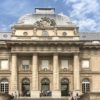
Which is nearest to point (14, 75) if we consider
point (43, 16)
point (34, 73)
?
point (34, 73)

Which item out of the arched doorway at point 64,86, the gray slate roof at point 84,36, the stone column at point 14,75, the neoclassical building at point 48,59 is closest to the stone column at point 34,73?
the neoclassical building at point 48,59

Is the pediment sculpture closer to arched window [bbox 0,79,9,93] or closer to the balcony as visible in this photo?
the balcony

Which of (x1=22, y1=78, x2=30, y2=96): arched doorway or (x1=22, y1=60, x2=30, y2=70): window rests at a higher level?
(x1=22, y1=60, x2=30, y2=70): window

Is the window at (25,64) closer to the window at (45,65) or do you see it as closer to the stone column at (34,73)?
the stone column at (34,73)

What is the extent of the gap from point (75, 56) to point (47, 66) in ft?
14.4

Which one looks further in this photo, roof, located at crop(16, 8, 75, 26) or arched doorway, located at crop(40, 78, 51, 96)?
roof, located at crop(16, 8, 75, 26)

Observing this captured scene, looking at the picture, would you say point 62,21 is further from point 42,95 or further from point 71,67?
point 42,95

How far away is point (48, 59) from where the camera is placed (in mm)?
59906

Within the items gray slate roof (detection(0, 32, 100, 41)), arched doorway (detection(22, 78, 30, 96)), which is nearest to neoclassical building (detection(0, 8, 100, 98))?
arched doorway (detection(22, 78, 30, 96))

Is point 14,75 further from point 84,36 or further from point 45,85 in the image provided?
point 84,36

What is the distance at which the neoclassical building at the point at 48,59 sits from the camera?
58344 mm

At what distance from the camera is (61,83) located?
196 ft

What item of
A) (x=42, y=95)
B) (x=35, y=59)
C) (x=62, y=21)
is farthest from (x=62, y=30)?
(x=42, y=95)

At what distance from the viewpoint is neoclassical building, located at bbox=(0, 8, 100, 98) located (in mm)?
58344
